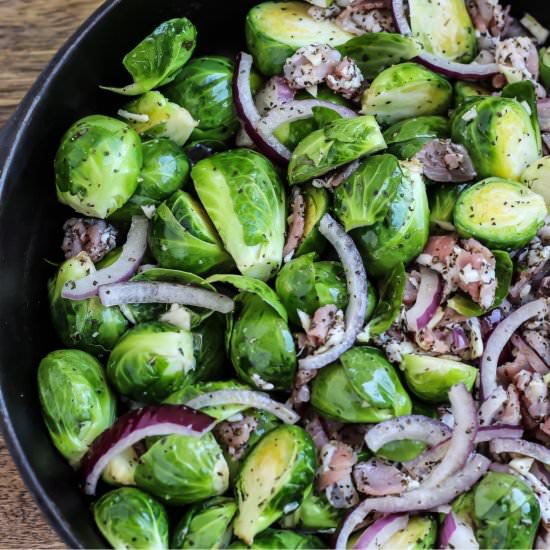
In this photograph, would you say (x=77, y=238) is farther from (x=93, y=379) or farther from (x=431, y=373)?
(x=431, y=373)

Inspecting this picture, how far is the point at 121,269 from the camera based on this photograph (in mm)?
2445

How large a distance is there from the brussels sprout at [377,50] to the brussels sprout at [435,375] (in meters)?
0.99

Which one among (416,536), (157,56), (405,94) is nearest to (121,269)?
(157,56)

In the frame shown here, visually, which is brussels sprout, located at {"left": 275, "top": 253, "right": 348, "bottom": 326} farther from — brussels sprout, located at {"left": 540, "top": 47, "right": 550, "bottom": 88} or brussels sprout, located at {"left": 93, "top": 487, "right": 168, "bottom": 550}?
brussels sprout, located at {"left": 540, "top": 47, "right": 550, "bottom": 88}

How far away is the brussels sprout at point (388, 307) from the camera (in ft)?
7.61

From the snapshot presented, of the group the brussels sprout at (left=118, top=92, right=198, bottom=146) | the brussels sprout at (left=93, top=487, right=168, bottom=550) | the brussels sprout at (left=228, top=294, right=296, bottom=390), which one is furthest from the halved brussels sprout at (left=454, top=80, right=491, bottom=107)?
the brussels sprout at (left=93, top=487, right=168, bottom=550)

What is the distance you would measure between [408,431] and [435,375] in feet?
0.58

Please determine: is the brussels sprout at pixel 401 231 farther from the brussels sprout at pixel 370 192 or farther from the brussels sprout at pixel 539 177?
the brussels sprout at pixel 539 177

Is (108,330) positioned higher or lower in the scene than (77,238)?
lower

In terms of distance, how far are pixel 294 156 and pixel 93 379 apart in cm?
91

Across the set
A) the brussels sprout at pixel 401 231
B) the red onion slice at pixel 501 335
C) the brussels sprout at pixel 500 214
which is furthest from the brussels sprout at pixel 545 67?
the red onion slice at pixel 501 335

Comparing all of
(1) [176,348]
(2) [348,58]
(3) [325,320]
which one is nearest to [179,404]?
(1) [176,348]

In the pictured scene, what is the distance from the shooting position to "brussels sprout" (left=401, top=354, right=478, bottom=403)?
2273 mm

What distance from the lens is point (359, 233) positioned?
2.40 meters
